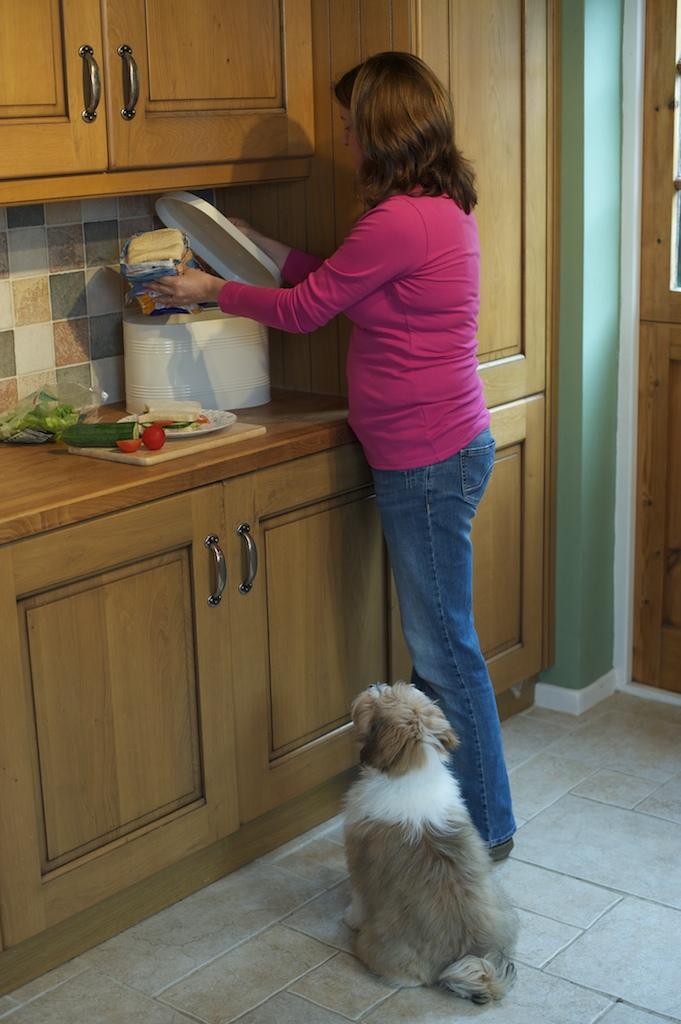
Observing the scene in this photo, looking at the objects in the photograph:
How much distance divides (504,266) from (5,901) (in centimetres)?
174

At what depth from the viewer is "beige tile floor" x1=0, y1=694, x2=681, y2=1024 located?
2336 mm

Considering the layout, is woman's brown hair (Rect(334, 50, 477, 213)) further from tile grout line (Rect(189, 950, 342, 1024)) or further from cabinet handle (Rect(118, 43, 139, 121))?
tile grout line (Rect(189, 950, 342, 1024))

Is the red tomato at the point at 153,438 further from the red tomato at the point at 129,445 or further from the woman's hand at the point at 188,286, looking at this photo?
the woman's hand at the point at 188,286

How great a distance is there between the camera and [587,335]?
11.0 ft

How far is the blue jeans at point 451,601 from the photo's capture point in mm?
2654

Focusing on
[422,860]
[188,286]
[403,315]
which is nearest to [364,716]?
[422,860]

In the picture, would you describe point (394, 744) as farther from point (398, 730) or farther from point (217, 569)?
point (217, 569)

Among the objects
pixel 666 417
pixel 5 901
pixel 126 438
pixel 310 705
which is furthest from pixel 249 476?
pixel 666 417

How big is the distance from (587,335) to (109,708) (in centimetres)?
158

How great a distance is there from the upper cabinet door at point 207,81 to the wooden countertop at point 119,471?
548 mm

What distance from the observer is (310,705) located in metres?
2.82

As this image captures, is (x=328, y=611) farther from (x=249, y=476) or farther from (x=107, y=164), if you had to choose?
(x=107, y=164)

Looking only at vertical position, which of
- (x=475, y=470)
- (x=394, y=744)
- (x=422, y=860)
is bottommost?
(x=422, y=860)

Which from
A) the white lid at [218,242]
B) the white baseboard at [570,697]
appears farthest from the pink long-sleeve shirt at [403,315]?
the white baseboard at [570,697]
